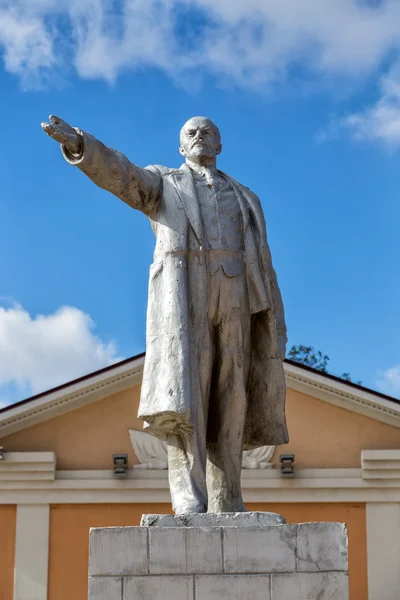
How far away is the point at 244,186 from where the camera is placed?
878cm

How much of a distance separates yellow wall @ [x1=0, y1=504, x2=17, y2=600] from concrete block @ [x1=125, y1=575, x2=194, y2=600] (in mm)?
13010

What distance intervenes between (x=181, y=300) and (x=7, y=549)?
42.2 feet

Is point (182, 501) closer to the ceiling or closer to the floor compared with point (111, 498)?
closer to the floor

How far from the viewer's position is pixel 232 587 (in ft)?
23.9

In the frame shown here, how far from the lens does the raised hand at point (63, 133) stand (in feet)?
26.2

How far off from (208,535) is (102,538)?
23.8 inches

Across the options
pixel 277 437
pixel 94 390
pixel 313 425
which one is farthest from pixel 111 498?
pixel 277 437

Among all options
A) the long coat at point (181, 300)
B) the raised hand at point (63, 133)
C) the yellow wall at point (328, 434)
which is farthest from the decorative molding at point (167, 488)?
the raised hand at point (63, 133)

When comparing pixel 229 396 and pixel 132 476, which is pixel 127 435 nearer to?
pixel 132 476

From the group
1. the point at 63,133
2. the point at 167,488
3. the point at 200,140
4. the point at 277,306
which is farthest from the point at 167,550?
the point at 167,488

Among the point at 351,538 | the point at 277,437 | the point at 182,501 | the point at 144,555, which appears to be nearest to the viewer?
the point at 144,555

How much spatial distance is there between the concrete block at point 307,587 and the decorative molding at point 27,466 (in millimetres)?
13282

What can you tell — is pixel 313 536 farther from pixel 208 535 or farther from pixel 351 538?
pixel 351 538

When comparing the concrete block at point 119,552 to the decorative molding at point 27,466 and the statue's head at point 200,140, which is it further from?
the decorative molding at point 27,466
